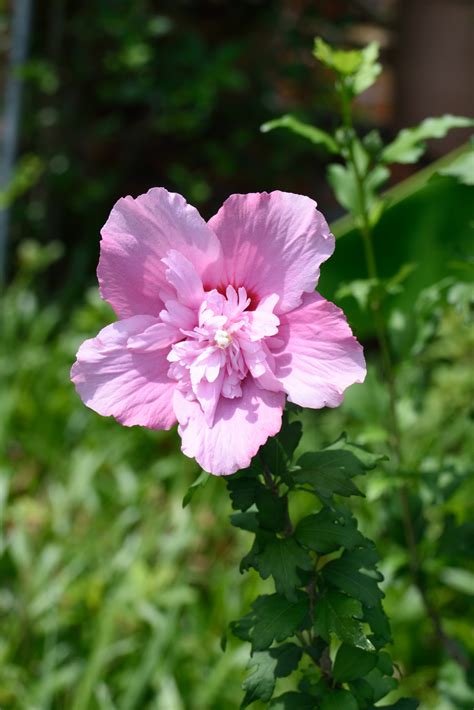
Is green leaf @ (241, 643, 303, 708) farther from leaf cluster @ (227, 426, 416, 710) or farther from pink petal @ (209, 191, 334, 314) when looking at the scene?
pink petal @ (209, 191, 334, 314)

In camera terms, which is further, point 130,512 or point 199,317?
point 130,512

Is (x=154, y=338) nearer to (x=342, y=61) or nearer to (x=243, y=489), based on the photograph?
(x=243, y=489)

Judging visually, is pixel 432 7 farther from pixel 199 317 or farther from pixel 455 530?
pixel 199 317

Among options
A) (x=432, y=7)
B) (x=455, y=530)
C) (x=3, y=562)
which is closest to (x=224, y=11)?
(x=432, y=7)

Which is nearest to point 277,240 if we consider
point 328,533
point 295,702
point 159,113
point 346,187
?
point 328,533

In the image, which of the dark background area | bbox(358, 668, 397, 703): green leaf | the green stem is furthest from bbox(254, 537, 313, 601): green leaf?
the dark background area

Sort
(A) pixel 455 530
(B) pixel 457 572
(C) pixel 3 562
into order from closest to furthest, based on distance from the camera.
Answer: (A) pixel 455 530 → (B) pixel 457 572 → (C) pixel 3 562

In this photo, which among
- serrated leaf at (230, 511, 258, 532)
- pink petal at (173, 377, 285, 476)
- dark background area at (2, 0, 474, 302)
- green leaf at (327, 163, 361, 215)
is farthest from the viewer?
dark background area at (2, 0, 474, 302)
